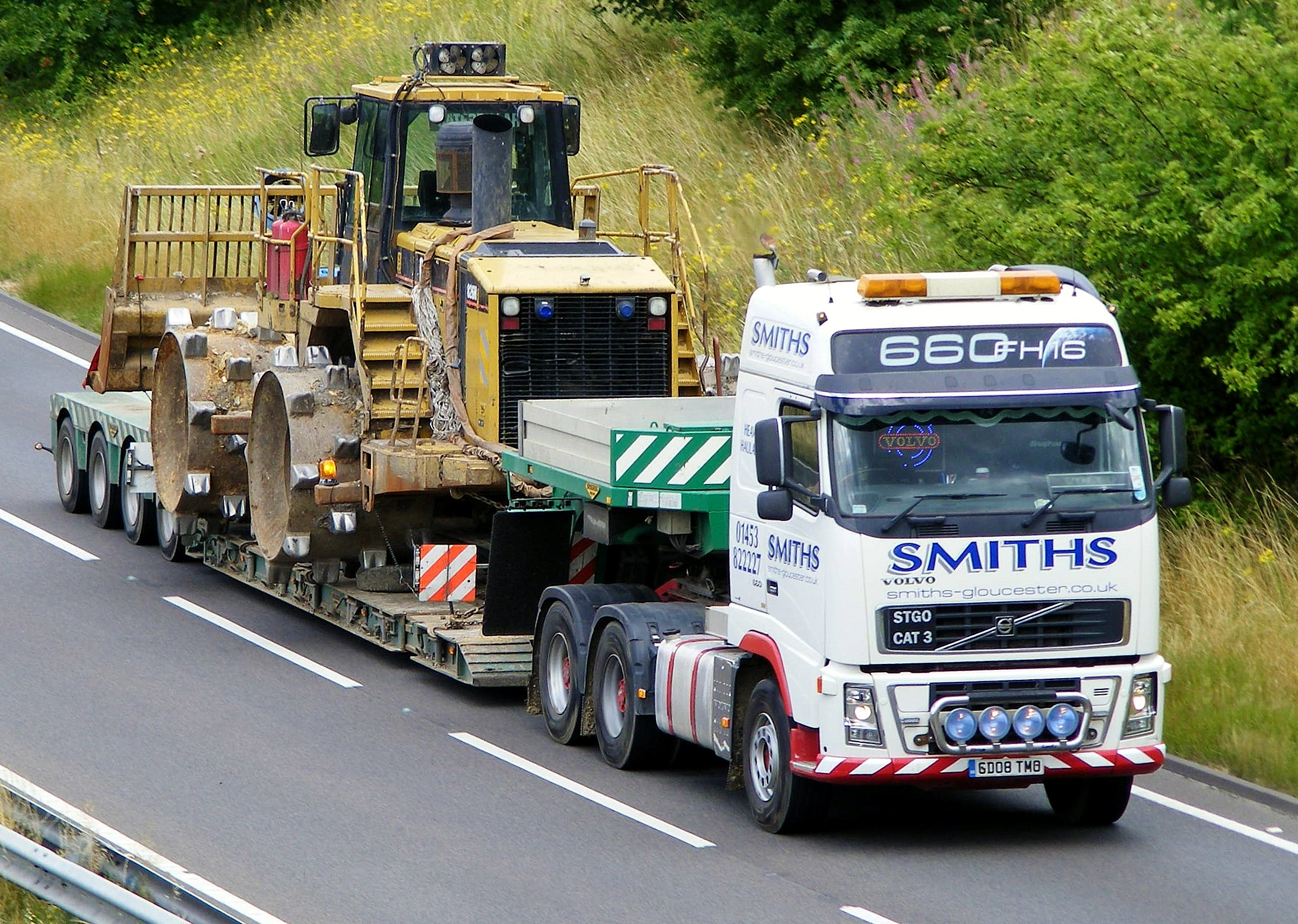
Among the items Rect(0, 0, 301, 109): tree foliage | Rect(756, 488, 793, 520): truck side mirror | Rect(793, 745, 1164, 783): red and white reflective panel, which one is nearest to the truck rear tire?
Rect(756, 488, 793, 520): truck side mirror

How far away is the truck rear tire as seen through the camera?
19.3 m

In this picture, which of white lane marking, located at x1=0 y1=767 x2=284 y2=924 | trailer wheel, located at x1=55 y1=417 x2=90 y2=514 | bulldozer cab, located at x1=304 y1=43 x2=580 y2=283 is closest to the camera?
white lane marking, located at x1=0 y1=767 x2=284 y2=924

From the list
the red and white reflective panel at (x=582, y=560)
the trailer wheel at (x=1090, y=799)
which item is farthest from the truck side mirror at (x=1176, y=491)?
the red and white reflective panel at (x=582, y=560)

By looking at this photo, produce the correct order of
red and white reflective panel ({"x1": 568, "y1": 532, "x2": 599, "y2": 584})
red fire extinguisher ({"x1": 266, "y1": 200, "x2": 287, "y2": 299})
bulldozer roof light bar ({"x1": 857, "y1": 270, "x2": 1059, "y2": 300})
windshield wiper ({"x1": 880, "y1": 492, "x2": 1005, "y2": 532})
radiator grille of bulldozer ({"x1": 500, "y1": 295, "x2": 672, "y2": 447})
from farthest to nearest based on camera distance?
red fire extinguisher ({"x1": 266, "y1": 200, "x2": 287, "y2": 299}) < radiator grille of bulldozer ({"x1": 500, "y1": 295, "x2": 672, "y2": 447}) < red and white reflective panel ({"x1": 568, "y1": 532, "x2": 599, "y2": 584}) < bulldozer roof light bar ({"x1": 857, "y1": 270, "x2": 1059, "y2": 300}) < windshield wiper ({"x1": 880, "y1": 492, "x2": 1005, "y2": 532})

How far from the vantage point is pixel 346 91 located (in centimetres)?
3406

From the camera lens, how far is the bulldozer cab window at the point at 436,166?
15734mm

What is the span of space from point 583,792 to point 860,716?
89.8 inches

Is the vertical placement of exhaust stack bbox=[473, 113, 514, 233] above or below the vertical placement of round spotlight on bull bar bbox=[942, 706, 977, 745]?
above

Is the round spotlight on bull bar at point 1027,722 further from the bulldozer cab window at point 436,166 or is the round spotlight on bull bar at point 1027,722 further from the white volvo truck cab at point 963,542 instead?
the bulldozer cab window at point 436,166

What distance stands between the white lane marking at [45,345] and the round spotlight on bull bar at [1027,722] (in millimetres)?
17507

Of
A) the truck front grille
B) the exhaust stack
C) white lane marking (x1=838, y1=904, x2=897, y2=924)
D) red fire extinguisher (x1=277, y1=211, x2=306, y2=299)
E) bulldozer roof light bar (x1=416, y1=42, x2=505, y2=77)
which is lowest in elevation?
white lane marking (x1=838, y1=904, x2=897, y2=924)

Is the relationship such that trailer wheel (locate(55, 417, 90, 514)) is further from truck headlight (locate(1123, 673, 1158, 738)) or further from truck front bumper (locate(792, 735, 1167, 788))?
truck headlight (locate(1123, 673, 1158, 738))

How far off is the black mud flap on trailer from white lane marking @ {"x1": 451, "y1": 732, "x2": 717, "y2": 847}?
929 millimetres

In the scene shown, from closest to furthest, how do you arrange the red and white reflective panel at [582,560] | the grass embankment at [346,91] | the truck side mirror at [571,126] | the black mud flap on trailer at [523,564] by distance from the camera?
the black mud flap on trailer at [523,564] < the red and white reflective panel at [582,560] < the truck side mirror at [571,126] < the grass embankment at [346,91]
